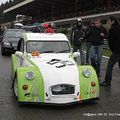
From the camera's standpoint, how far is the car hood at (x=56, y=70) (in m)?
8.18

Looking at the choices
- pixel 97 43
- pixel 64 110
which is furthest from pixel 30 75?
pixel 97 43

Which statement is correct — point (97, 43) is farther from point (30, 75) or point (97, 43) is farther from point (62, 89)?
point (62, 89)

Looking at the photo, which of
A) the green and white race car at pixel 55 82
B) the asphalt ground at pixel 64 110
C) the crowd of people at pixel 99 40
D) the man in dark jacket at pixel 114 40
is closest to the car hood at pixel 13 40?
the crowd of people at pixel 99 40

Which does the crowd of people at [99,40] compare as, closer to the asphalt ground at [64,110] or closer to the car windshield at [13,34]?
the asphalt ground at [64,110]

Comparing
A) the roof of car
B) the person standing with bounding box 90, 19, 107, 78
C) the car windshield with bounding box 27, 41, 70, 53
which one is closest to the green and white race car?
the car windshield with bounding box 27, 41, 70, 53

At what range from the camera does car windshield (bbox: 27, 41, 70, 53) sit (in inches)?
406

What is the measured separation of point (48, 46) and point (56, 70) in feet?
6.76

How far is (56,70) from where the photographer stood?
8.48 metres

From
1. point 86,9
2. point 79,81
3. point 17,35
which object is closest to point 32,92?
point 79,81

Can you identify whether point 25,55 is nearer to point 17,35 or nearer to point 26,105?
point 26,105

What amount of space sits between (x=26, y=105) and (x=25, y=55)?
2.03 metres

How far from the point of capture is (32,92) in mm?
8133

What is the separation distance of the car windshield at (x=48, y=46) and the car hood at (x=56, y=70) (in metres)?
0.67

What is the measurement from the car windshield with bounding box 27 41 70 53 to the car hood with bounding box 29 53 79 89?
2.21 ft
